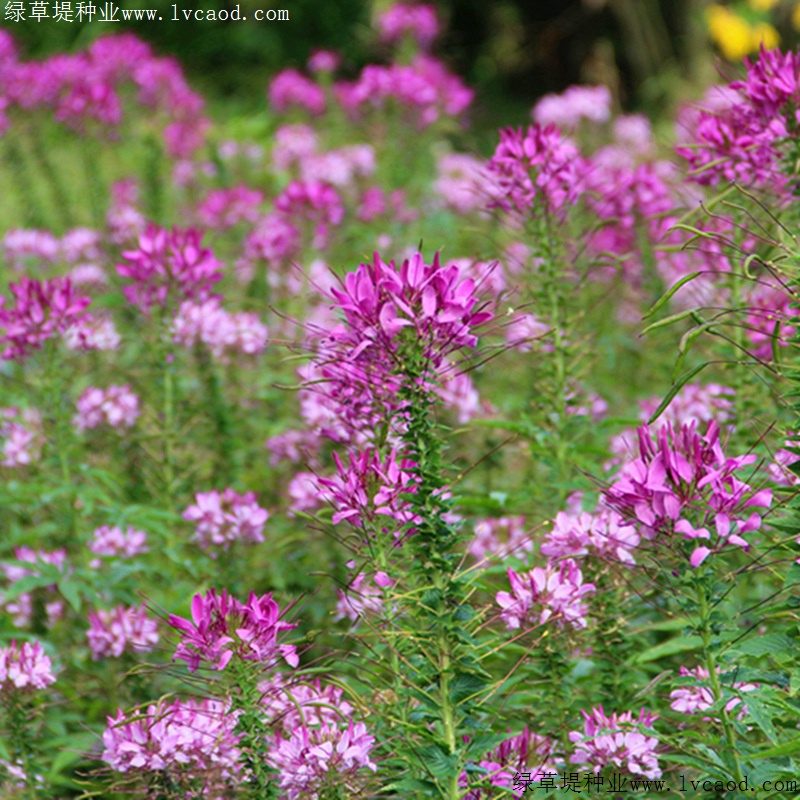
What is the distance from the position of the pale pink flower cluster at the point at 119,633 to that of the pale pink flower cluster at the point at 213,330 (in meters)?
0.79

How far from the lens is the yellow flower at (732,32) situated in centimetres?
763

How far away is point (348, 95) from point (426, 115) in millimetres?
502

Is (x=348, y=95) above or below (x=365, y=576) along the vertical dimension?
above

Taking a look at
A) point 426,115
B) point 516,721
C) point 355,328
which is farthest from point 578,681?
point 426,115

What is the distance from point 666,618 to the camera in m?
2.43

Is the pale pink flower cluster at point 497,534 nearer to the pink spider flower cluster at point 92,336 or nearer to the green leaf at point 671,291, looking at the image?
the pink spider flower cluster at point 92,336

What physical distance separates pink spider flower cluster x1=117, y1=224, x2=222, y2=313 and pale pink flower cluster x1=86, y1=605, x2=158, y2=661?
0.85 m

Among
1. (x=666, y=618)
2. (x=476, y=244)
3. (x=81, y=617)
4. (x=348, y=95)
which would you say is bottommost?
(x=666, y=618)

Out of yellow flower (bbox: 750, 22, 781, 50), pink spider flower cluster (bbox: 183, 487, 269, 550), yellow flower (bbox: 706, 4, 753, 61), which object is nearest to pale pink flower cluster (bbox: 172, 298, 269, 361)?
pink spider flower cluster (bbox: 183, 487, 269, 550)

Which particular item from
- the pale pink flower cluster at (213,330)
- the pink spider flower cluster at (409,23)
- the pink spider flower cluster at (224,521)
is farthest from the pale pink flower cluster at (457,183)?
the pink spider flower cluster at (224,521)

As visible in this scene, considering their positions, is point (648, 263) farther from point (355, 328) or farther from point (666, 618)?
point (355, 328)

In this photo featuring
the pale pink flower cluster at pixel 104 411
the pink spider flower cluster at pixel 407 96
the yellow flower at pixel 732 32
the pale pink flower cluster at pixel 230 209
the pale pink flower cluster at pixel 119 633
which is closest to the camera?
the pale pink flower cluster at pixel 119 633

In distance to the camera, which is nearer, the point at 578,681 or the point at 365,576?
the point at 365,576

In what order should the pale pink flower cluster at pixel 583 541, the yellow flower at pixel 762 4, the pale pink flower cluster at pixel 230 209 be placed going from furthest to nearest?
the yellow flower at pixel 762 4
the pale pink flower cluster at pixel 230 209
the pale pink flower cluster at pixel 583 541
